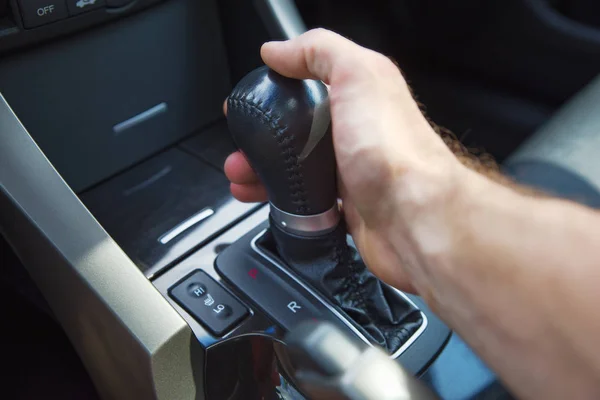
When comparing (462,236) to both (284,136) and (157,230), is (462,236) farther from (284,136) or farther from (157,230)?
(157,230)

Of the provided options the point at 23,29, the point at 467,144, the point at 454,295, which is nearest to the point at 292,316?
the point at 454,295

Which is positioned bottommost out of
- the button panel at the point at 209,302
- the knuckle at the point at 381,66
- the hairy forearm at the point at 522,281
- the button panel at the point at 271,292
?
the button panel at the point at 209,302

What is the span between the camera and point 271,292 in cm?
63

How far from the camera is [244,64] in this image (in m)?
0.90

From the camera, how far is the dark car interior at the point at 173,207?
55cm

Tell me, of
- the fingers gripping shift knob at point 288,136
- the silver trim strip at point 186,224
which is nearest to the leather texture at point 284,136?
the fingers gripping shift knob at point 288,136

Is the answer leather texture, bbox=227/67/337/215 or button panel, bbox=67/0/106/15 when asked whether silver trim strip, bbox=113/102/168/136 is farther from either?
leather texture, bbox=227/67/337/215

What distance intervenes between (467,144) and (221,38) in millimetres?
620

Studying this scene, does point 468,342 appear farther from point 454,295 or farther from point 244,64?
point 244,64

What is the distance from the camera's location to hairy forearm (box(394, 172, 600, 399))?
14.4 inches

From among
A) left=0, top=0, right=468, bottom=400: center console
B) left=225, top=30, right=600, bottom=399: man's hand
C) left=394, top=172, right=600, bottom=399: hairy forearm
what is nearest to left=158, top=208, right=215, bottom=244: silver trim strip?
left=0, top=0, right=468, bottom=400: center console

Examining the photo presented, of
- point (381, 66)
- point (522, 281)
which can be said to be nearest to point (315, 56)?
point (381, 66)

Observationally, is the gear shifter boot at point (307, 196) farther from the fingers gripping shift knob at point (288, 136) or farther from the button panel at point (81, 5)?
the button panel at point (81, 5)

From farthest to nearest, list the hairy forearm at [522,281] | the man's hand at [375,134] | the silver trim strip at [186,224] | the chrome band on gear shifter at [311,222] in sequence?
the silver trim strip at [186,224] < the chrome band on gear shifter at [311,222] < the man's hand at [375,134] < the hairy forearm at [522,281]
